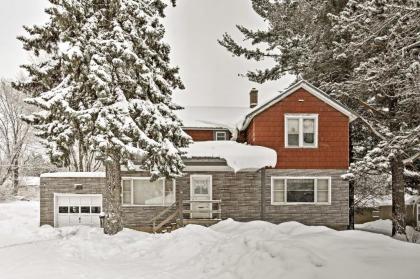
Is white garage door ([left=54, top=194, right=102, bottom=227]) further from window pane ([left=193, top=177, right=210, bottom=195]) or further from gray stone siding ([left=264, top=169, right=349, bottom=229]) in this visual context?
gray stone siding ([left=264, top=169, right=349, bottom=229])

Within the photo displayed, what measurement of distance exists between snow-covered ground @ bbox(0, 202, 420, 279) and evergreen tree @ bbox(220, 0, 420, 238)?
556 centimetres

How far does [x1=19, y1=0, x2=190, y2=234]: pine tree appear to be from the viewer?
12586mm

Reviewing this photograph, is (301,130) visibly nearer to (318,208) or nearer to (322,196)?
(322,196)

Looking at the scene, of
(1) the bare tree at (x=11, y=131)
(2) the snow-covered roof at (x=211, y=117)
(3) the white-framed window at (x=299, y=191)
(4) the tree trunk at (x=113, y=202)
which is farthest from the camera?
(1) the bare tree at (x=11, y=131)

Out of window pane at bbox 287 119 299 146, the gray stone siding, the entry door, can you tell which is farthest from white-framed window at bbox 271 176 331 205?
the entry door

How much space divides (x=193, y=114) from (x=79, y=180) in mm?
8404

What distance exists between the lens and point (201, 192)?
18234 mm

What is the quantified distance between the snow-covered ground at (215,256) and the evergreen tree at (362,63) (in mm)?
5558

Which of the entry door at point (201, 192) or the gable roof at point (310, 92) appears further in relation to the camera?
the entry door at point (201, 192)

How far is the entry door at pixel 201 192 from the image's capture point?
715 inches

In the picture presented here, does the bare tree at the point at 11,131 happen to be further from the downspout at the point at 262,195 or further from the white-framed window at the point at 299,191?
the white-framed window at the point at 299,191

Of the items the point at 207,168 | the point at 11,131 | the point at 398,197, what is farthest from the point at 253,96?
the point at 11,131

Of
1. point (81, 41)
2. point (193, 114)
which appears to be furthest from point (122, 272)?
point (193, 114)

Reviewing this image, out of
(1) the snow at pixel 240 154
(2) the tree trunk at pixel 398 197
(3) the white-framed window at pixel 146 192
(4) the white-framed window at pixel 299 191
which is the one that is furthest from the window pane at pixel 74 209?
(2) the tree trunk at pixel 398 197
